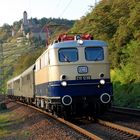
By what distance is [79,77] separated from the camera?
18.9m

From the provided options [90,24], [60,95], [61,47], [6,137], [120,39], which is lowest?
[6,137]

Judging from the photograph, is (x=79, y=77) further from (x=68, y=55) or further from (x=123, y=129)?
(x=123, y=129)

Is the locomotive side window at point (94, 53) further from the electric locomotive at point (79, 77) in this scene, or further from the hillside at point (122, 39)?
the hillside at point (122, 39)

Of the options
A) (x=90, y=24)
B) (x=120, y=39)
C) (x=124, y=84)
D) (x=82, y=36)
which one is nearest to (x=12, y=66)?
(x=90, y=24)

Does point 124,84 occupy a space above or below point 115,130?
above

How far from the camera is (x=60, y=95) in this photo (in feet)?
61.6

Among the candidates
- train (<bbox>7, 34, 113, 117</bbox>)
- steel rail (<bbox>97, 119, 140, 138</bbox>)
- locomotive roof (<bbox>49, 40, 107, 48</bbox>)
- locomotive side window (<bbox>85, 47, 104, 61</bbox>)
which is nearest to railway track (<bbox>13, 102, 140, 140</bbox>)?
steel rail (<bbox>97, 119, 140, 138</bbox>)

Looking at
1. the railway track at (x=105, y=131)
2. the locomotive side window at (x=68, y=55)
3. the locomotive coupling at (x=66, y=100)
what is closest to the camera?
the railway track at (x=105, y=131)

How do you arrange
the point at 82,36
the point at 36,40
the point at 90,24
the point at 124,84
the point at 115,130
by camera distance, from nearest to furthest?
1. the point at 115,130
2. the point at 82,36
3. the point at 124,84
4. the point at 90,24
5. the point at 36,40

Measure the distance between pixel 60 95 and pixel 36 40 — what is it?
91852 mm

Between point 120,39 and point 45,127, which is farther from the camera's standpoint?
point 120,39

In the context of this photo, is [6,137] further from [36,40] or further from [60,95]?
[36,40]

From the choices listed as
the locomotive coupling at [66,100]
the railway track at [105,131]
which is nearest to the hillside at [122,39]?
the locomotive coupling at [66,100]

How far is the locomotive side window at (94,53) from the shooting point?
19.4 meters
